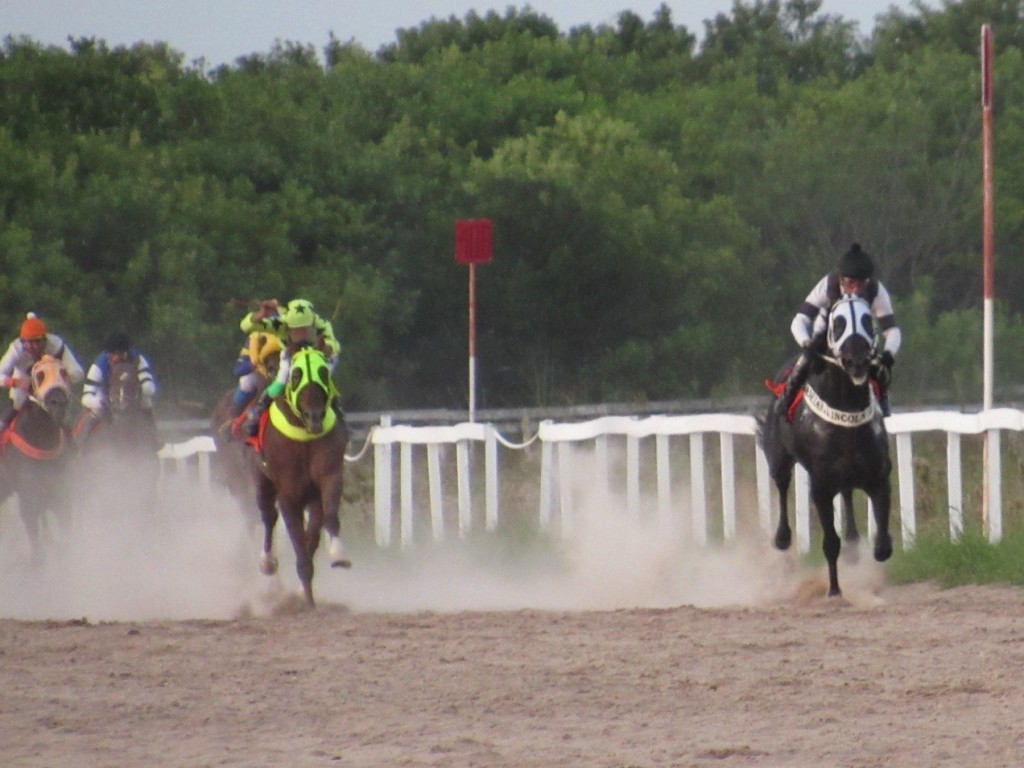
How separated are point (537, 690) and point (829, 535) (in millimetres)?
4203

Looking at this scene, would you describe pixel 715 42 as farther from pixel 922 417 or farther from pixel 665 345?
pixel 922 417

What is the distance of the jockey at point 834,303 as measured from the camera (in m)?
12.6

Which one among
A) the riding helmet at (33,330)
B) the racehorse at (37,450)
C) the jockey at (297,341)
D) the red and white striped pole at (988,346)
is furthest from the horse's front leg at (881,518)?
the riding helmet at (33,330)

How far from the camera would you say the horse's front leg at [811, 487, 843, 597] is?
41.3ft

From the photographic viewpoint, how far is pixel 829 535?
12.6m

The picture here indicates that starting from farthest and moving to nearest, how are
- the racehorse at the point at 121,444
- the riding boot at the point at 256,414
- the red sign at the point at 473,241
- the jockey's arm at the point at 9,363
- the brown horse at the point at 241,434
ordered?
the red sign at the point at 473,241
the racehorse at the point at 121,444
the jockey's arm at the point at 9,363
the brown horse at the point at 241,434
the riding boot at the point at 256,414

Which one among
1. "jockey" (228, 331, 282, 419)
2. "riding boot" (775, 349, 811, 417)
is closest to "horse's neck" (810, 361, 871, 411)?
"riding boot" (775, 349, 811, 417)

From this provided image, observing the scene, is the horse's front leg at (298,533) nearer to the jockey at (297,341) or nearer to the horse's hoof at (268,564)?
the horse's hoof at (268,564)

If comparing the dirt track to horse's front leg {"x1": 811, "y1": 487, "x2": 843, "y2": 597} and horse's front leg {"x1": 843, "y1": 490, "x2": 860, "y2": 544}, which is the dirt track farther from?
horse's front leg {"x1": 843, "y1": 490, "x2": 860, "y2": 544}

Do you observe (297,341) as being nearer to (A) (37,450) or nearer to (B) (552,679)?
(A) (37,450)

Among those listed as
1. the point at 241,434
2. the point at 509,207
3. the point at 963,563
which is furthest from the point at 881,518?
the point at 509,207

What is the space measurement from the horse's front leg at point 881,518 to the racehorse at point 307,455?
3.21m

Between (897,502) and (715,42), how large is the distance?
195ft

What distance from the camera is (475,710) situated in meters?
8.39
